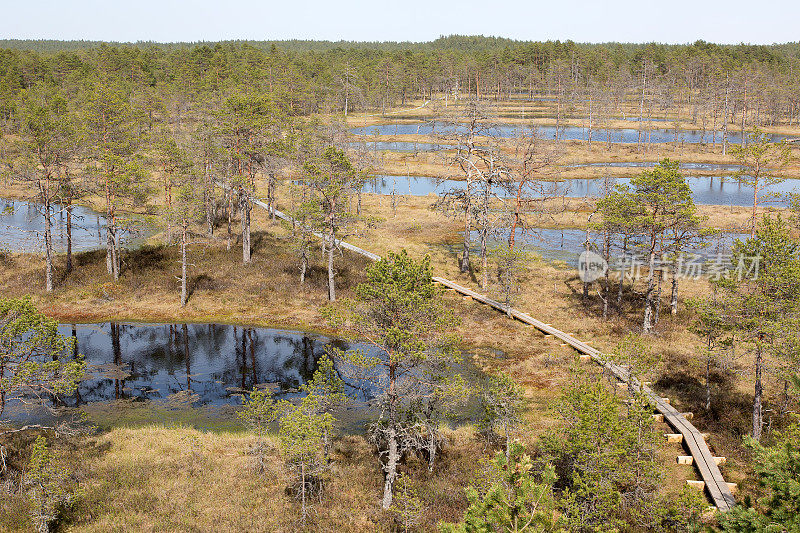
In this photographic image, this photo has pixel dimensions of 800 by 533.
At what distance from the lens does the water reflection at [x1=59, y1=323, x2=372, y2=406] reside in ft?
110

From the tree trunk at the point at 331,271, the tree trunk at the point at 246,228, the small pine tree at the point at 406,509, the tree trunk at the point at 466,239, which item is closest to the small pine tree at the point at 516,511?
the small pine tree at the point at 406,509

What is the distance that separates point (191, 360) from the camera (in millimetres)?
37562

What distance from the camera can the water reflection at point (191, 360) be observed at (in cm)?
3356

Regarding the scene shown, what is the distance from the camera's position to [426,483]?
24000mm

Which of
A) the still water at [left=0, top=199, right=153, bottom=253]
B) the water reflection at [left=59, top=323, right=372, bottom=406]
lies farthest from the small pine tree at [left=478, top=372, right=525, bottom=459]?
the still water at [left=0, top=199, right=153, bottom=253]

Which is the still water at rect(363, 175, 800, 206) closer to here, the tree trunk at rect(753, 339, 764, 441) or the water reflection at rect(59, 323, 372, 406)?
the water reflection at rect(59, 323, 372, 406)

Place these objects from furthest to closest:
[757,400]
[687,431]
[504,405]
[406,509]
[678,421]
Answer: [678,421], [687,431], [757,400], [504,405], [406,509]

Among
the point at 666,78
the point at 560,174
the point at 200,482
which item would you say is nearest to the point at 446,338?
the point at 200,482

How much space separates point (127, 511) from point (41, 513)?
2.89 metres

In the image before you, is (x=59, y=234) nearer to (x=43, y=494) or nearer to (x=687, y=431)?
(x=43, y=494)

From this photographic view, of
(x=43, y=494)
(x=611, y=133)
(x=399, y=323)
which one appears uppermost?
(x=611, y=133)

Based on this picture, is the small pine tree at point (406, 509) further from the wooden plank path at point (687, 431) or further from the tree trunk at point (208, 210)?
the tree trunk at point (208, 210)

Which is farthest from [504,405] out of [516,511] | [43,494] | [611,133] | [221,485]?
[611,133]

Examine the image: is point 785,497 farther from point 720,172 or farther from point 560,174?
point 720,172
